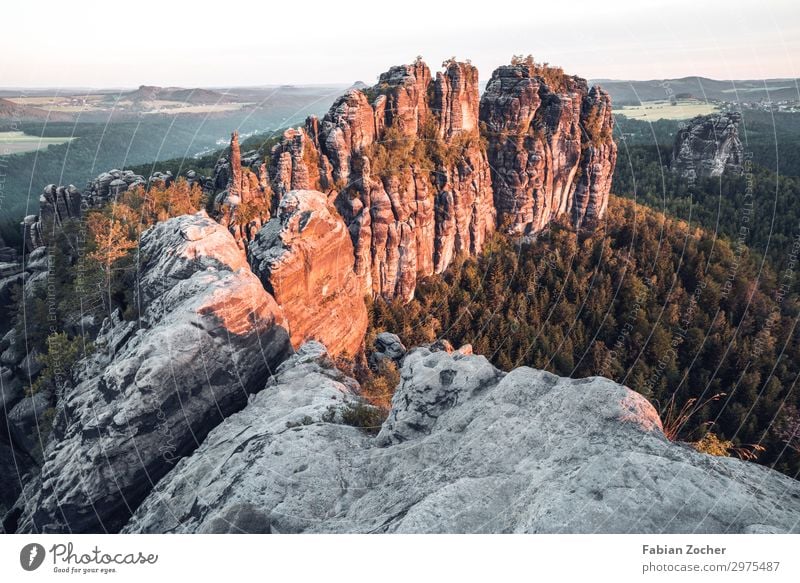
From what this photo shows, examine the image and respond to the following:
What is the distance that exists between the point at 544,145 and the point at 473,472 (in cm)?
4970

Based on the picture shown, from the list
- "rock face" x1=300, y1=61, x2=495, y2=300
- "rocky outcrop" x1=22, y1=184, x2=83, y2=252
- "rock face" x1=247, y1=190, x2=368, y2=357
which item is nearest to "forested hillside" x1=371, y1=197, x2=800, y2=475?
"rock face" x1=300, y1=61, x2=495, y2=300

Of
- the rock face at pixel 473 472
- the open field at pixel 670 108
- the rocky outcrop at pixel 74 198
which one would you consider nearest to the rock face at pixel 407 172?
the rocky outcrop at pixel 74 198

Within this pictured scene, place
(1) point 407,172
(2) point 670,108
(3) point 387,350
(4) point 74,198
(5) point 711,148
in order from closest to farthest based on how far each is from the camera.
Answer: (3) point 387,350 → (4) point 74,198 → (1) point 407,172 → (2) point 670,108 → (5) point 711,148

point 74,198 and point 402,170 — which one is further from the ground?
point 402,170

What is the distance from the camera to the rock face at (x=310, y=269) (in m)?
27.2

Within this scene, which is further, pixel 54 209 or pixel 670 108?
pixel 670 108

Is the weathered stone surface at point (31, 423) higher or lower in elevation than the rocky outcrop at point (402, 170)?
lower

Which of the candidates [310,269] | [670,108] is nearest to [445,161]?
[310,269]

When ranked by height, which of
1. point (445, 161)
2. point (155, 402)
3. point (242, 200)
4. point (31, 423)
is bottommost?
point (31, 423)

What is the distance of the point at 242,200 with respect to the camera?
3684cm

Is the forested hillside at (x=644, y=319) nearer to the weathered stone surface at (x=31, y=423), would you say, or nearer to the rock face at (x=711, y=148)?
the weathered stone surface at (x=31, y=423)

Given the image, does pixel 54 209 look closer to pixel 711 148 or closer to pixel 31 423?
pixel 31 423

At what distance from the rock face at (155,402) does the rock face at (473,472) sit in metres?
1.37

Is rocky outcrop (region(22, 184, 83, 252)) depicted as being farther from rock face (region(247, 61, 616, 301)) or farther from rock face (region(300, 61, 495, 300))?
rock face (region(300, 61, 495, 300))
